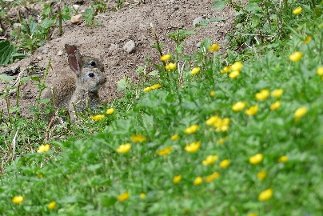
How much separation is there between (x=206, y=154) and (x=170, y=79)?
2.28 metres

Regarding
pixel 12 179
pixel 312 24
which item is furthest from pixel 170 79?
pixel 12 179

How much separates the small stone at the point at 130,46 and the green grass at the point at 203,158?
237cm

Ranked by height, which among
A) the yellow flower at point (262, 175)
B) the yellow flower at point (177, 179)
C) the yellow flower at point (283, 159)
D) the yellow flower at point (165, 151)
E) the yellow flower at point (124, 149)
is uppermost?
the yellow flower at point (283, 159)

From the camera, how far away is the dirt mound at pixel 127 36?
8305mm

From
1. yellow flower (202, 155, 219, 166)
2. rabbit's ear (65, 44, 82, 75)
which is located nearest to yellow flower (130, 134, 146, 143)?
yellow flower (202, 155, 219, 166)

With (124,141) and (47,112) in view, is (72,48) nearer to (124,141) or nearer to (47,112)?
(47,112)

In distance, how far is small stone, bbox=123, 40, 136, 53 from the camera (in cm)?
853

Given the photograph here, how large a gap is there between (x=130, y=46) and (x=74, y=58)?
0.70 m

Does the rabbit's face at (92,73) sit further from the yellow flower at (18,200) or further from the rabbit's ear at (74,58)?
the yellow flower at (18,200)

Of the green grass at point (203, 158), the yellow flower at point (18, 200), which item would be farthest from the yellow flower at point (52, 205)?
the yellow flower at point (18, 200)

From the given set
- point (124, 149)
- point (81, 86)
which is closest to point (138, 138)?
point (124, 149)

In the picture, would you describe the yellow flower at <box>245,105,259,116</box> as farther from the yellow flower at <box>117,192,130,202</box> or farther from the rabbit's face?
the rabbit's face

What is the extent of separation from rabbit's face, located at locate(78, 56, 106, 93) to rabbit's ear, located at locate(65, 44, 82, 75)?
0.14 feet

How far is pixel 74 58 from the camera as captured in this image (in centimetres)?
815
